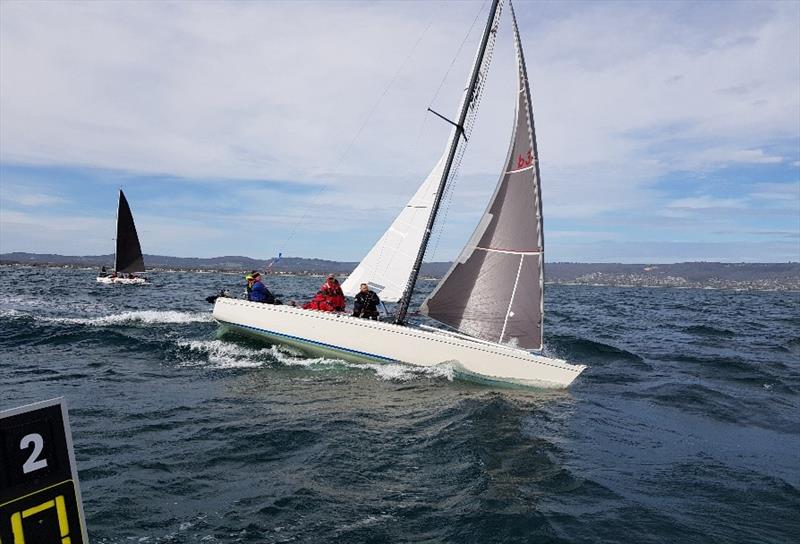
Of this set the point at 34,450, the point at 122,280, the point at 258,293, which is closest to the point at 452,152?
the point at 258,293

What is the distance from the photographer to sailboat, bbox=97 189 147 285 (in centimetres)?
4766

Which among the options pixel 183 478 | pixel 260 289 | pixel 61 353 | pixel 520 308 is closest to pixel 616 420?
pixel 520 308

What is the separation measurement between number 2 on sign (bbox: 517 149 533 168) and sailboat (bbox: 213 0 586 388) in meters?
0.02

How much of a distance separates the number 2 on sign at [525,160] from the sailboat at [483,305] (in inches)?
0.9

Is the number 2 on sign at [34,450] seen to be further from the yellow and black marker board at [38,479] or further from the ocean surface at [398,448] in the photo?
the ocean surface at [398,448]

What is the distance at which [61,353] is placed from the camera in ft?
47.4

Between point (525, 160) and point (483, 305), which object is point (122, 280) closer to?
point (483, 305)

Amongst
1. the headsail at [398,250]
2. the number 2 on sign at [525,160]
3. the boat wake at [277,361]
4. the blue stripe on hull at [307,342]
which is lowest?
the boat wake at [277,361]

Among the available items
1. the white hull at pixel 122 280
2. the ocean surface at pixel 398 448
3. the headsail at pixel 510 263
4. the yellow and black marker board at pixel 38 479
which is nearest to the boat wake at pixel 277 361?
the ocean surface at pixel 398 448

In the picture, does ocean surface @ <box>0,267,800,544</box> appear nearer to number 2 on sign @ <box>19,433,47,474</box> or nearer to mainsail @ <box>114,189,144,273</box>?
number 2 on sign @ <box>19,433,47,474</box>

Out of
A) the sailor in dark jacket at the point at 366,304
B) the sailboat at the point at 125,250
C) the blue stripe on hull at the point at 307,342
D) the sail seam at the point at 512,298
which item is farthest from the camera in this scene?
the sailboat at the point at 125,250

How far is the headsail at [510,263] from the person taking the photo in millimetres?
12703

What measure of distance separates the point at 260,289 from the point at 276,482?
10311mm

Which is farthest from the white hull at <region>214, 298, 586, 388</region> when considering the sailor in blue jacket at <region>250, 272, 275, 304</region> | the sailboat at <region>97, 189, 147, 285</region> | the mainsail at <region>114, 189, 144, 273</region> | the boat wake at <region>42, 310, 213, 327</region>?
the mainsail at <region>114, 189, 144, 273</region>
